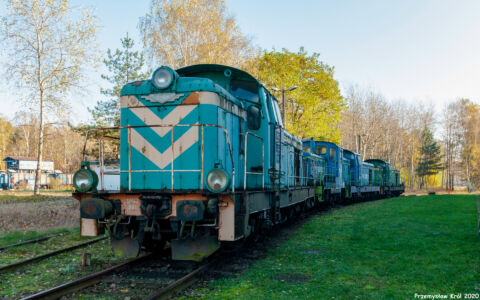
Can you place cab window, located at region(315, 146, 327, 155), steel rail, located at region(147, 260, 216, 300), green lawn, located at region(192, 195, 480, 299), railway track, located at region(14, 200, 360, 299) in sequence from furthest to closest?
1. cab window, located at region(315, 146, 327, 155)
2. green lawn, located at region(192, 195, 480, 299)
3. railway track, located at region(14, 200, 360, 299)
4. steel rail, located at region(147, 260, 216, 300)

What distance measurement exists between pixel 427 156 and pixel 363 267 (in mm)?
54862

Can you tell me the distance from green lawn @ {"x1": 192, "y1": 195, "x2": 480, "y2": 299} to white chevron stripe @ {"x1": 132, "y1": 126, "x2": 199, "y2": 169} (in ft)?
7.02

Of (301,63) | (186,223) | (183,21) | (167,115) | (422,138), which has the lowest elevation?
(186,223)

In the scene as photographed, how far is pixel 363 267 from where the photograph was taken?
630 cm

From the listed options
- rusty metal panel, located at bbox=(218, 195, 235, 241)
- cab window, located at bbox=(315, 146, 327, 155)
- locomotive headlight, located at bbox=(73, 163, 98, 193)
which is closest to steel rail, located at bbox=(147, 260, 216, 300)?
rusty metal panel, located at bbox=(218, 195, 235, 241)

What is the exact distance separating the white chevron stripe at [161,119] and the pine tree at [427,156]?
5392 cm

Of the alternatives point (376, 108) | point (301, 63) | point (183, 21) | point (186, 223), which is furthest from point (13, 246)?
point (376, 108)

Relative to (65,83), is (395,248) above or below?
below

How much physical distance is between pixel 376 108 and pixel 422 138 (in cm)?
1207

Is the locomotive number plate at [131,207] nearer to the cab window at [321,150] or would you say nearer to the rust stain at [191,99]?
the rust stain at [191,99]

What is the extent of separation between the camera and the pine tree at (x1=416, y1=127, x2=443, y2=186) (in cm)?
5318

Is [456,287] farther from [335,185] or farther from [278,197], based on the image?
[335,185]

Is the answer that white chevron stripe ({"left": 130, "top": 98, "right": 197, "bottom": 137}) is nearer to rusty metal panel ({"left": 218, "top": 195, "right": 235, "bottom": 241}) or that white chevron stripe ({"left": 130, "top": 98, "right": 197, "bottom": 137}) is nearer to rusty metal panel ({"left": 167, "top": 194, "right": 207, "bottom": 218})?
rusty metal panel ({"left": 167, "top": 194, "right": 207, "bottom": 218})

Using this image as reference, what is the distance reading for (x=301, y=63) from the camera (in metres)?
26.3
